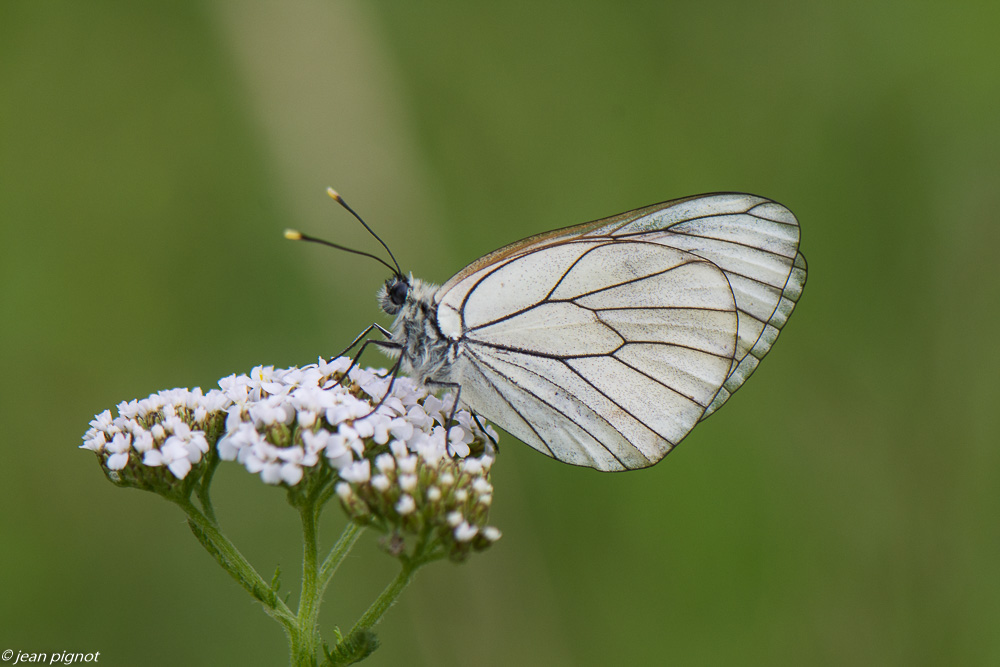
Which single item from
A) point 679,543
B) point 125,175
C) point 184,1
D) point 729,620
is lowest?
point 729,620

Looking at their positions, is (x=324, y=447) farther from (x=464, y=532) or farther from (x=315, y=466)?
(x=464, y=532)

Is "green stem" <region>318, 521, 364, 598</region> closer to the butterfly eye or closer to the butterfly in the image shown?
the butterfly

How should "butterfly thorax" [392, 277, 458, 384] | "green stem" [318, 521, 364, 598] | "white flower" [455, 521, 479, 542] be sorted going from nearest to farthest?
"white flower" [455, 521, 479, 542] → "green stem" [318, 521, 364, 598] → "butterfly thorax" [392, 277, 458, 384]

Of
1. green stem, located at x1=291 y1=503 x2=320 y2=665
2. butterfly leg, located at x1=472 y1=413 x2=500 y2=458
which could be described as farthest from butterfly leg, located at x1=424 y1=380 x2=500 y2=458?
green stem, located at x1=291 y1=503 x2=320 y2=665

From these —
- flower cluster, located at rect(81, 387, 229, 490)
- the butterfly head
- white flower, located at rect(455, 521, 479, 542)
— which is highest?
the butterfly head

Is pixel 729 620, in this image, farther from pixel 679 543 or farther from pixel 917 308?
pixel 917 308

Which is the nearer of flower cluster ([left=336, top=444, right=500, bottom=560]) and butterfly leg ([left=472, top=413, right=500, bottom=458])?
flower cluster ([left=336, top=444, right=500, bottom=560])

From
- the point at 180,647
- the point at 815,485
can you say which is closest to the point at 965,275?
the point at 815,485
